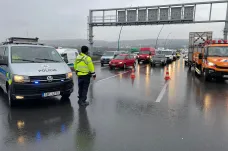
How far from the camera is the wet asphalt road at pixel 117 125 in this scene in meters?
4.20

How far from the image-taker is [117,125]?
5223mm

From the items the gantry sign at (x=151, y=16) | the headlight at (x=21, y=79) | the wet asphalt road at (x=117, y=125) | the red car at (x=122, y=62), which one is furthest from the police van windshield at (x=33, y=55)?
the gantry sign at (x=151, y=16)

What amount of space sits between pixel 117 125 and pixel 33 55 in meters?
4.00

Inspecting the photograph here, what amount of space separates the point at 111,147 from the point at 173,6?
2978cm

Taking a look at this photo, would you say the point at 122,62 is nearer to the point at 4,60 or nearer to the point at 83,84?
the point at 83,84

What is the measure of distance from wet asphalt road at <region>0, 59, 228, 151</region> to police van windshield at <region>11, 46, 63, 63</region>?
1403 mm

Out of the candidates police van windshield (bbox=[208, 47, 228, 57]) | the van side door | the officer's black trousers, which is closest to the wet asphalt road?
the officer's black trousers

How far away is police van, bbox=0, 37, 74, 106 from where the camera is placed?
618 cm

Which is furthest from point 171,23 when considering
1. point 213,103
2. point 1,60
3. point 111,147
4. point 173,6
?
point 111,147

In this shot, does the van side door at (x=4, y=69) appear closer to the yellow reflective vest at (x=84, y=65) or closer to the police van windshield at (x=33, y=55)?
the police van windshield at (x=33, y=55)

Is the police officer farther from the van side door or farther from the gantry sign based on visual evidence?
the gantry sign

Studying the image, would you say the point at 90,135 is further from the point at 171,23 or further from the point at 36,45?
the point at 171,23

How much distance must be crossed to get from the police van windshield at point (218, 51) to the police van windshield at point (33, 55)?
9137 mm

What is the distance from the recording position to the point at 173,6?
99.7ft
